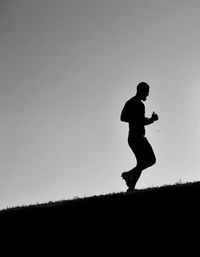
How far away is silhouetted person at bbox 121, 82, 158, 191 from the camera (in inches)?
544

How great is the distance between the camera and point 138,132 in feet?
45.7

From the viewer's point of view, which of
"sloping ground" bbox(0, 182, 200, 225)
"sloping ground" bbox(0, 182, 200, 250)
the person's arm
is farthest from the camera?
the person's arm

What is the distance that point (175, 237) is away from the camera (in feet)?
29.4

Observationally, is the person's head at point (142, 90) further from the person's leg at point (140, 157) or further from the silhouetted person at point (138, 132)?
the person's leg at point (140, 157)

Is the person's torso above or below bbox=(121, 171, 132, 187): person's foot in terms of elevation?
above

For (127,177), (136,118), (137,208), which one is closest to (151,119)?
(136,118)

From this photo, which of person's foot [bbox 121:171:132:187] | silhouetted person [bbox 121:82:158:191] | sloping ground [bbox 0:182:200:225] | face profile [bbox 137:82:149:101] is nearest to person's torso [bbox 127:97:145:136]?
silhouetted person [bbox 121:82:158:191]

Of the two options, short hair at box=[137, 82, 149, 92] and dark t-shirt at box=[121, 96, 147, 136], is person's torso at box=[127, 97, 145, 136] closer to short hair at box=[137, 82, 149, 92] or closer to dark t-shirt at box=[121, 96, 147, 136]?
dark t-shirt at box=[121, 96, 147, 136]

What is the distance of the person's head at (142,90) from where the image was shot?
1403 cm

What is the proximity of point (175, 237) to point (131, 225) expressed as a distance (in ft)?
3.64

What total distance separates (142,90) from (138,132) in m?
1.15

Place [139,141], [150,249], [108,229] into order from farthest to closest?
[139,141]
[108,229]
[150,249]

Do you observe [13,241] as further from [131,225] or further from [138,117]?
[138,117]

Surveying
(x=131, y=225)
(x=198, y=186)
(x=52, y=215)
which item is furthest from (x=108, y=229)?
(x=198, y=186)
